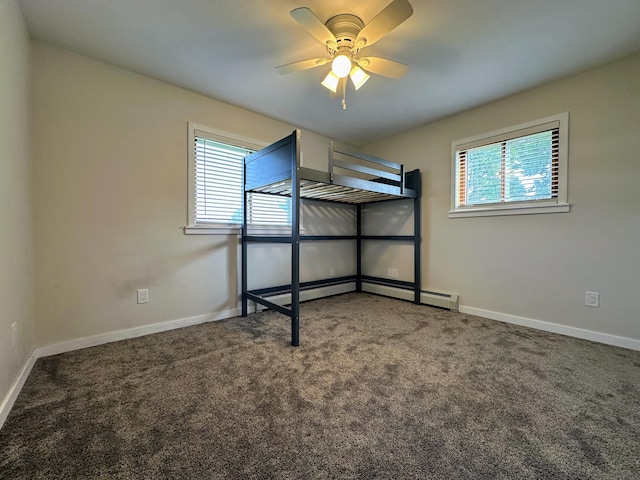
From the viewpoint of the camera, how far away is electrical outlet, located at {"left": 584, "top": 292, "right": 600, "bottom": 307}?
2.23 metres

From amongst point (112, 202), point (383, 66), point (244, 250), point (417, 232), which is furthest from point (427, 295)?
point (112, 202)

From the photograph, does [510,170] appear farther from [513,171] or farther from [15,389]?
[15,389]

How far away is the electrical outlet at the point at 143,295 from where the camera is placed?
235cm

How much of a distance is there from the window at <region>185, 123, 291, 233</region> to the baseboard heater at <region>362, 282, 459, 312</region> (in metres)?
1.98

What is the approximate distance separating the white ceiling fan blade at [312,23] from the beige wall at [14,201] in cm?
154

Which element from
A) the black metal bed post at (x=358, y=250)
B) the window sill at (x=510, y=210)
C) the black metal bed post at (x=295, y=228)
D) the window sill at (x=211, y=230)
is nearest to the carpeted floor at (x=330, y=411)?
the black metal bed post at (x=295, y=228)

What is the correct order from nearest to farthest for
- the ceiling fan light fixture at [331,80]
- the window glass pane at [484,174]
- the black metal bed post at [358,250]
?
1. the ceiling fan light fixture at [331,80]
2. the window glass pane at [484,174]
3. the black metal bed post at [358,250]

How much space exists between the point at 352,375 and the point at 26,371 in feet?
6.76

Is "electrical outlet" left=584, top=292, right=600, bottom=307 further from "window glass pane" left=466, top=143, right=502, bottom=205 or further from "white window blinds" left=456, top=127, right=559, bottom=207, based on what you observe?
"window glass pane" left=466, top=143, right=502, bottom=205

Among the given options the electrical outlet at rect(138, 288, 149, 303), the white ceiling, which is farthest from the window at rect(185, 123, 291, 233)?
the electrical outlet at rect(138, 288, 149, 303)

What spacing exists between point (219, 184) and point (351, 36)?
1881 millimetres

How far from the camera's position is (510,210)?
271cm

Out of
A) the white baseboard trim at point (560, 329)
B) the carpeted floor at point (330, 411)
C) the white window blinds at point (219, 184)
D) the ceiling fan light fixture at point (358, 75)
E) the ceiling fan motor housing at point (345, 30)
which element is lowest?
the carpeted floor at point (330, 411)

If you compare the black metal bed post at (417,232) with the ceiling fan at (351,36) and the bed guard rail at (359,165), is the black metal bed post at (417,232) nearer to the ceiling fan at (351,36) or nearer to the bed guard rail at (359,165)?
the bed guard rail at (359,165)
